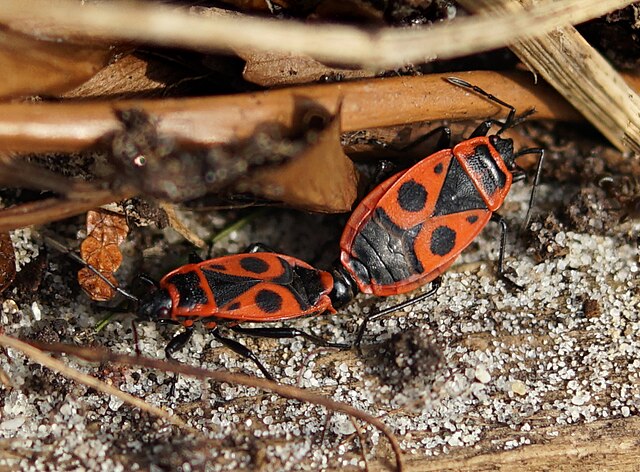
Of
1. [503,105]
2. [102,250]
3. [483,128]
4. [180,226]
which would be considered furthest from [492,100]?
[102,250]

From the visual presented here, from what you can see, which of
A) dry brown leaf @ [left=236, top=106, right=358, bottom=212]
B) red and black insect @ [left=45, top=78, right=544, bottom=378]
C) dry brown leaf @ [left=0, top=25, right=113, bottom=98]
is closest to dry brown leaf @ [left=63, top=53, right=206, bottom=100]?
dry brown leaf @ [left=0, top=25, right=113, bottom=98]

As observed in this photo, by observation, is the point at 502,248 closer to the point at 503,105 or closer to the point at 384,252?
the point at 384,252

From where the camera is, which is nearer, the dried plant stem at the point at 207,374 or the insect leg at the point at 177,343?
the dried plant stem at the point at 207,374

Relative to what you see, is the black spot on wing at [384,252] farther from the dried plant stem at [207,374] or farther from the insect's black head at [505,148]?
the dried plant stem at [207,374]

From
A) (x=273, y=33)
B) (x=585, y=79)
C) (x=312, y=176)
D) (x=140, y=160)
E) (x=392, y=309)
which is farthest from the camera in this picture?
(x=392, y=309)

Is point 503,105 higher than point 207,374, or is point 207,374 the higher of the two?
point 503,105

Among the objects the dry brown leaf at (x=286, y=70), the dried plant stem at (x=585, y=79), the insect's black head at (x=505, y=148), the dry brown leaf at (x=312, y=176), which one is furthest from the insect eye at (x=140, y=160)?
the insect's black head at (x=505, y=148)
